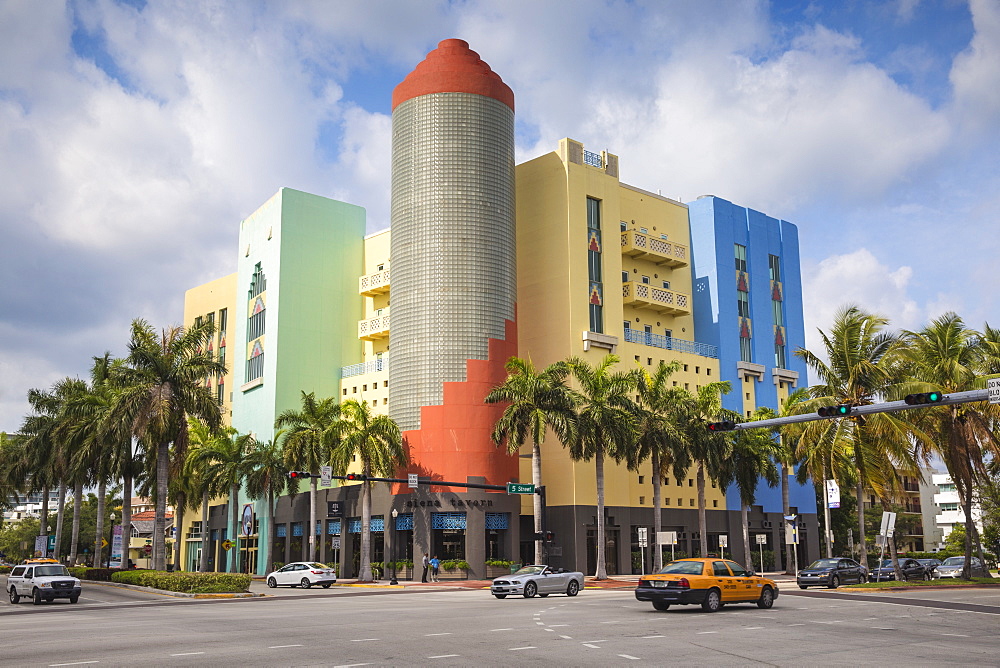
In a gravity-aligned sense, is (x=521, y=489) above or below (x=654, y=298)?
below

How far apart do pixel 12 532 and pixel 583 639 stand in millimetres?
140355

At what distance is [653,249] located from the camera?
239 feet

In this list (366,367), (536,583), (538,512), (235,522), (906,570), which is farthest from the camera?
(366,367)

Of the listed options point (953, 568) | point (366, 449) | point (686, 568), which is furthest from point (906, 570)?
point (686, 568)

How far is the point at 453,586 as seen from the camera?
168 ft

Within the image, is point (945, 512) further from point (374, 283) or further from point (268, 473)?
point (268, 473)

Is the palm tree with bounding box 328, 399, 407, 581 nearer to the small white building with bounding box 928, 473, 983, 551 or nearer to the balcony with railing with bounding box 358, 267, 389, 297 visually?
the balcony with railing with bounding box 358, 267, 389, 297

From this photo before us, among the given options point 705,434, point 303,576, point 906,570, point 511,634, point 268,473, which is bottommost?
point 906,570

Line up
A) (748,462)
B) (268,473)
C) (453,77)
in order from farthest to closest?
(453,77) < (268,473) < (748,462)

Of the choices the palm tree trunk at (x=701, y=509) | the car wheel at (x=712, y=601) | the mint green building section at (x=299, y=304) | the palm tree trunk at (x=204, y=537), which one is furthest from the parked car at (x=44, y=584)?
the palm tree trunk at (x=701, y=509)

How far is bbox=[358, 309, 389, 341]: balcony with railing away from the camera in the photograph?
7494 cm

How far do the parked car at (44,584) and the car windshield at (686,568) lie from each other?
23.6 meters

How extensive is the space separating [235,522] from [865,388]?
1855 inches

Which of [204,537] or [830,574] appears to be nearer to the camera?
[830,574]
